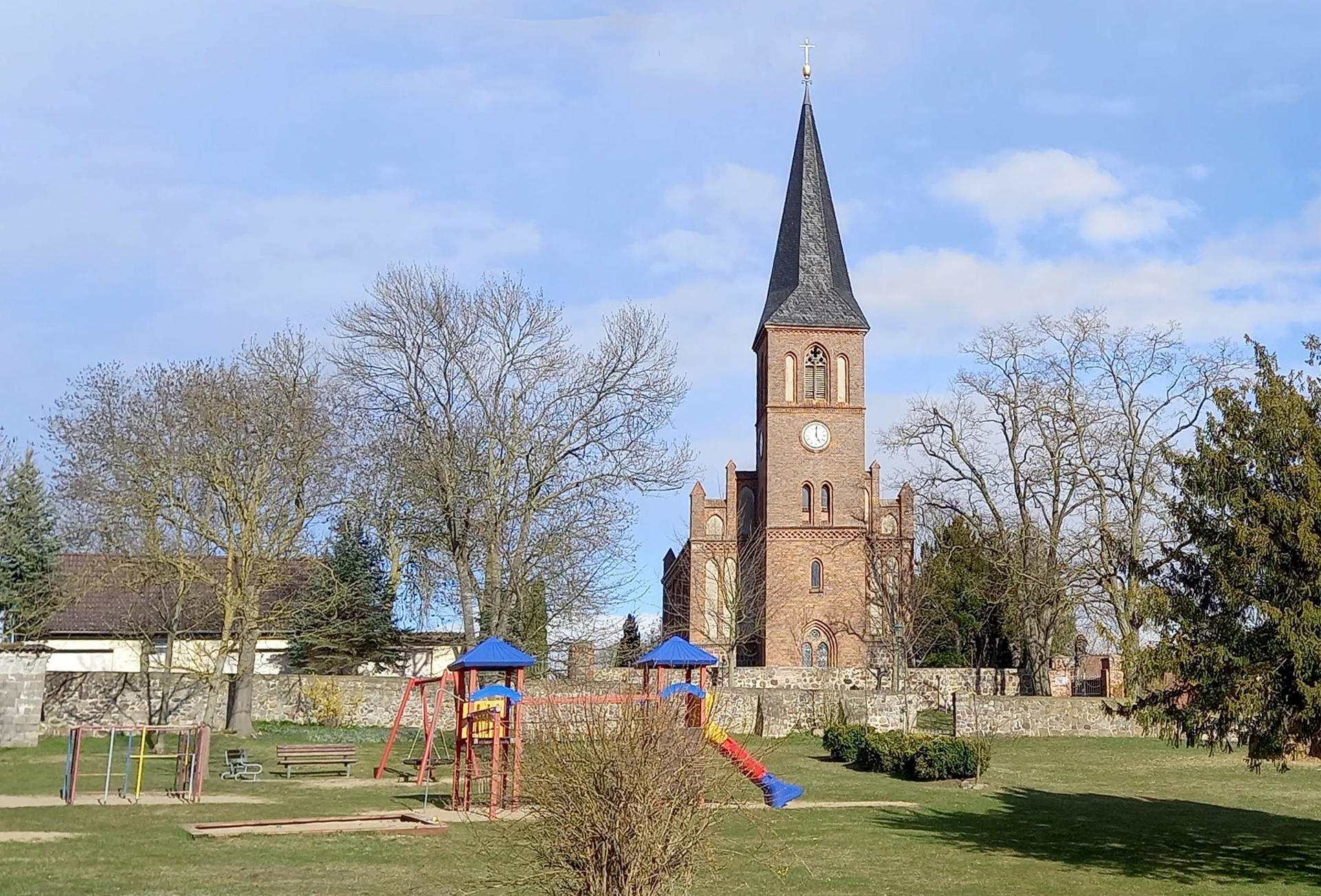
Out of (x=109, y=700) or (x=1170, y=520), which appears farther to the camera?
(x=109, y=700)

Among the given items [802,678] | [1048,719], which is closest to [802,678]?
[802,678]

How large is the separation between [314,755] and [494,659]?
4.08m

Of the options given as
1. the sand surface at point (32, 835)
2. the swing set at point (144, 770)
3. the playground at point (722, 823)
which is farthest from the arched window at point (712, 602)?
the sand surface at point (32, 835)

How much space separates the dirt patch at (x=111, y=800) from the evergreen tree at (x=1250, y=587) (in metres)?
13.0

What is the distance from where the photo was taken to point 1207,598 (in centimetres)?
1279

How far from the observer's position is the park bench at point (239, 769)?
21469 mm

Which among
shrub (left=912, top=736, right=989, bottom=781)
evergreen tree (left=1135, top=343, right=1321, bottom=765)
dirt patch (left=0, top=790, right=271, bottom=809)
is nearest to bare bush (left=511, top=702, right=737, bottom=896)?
evergreen tree (left=1135, top=343, right=1321, bottom=765)

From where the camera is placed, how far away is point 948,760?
2222cm

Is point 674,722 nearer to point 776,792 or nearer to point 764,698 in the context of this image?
point 776,792

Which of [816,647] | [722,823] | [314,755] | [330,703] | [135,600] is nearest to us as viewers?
[722,823]

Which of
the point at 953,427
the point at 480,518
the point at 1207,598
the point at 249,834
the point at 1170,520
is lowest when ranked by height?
the point at 249,834

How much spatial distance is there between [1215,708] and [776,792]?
25.8 ft

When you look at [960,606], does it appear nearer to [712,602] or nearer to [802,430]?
[802,430]

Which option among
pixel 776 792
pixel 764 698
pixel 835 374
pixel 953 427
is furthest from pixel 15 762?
pixel 835 374
